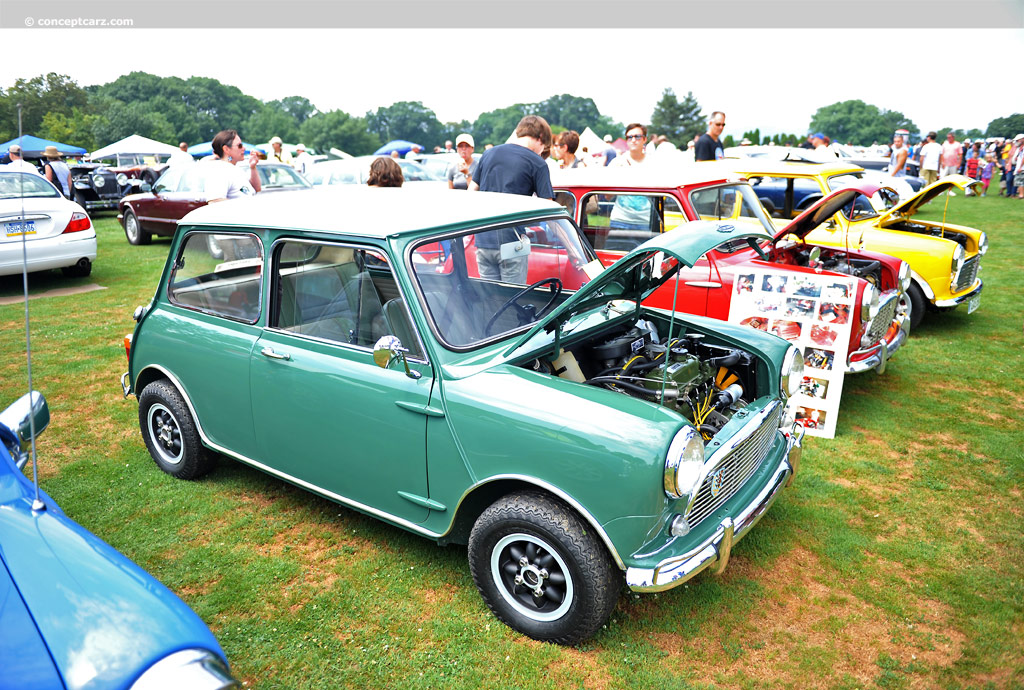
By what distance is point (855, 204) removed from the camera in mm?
8703

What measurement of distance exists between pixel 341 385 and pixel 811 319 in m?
3.62

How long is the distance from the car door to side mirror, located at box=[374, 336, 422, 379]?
0.02 meters

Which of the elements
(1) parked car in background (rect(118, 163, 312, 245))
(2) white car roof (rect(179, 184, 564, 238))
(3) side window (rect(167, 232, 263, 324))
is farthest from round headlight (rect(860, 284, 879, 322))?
(1) parked car in background (rect(118, 163, 312, 245))

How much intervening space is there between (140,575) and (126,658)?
0.36m

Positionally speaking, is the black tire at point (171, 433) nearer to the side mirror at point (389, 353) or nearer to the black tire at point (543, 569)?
the side mirror at point (389, 353)

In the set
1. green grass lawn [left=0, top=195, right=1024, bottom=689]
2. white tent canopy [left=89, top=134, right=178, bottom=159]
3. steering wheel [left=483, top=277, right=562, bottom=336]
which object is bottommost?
green grass lawn [left=0, top=195, right=1024, bottom=689]

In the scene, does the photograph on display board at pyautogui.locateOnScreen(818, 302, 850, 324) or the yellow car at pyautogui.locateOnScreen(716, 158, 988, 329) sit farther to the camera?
the yellow car at pyautogui.locateOnScreen(716, 158, 988, 329)

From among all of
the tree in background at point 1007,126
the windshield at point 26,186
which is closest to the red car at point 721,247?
the windshield at point 26,186

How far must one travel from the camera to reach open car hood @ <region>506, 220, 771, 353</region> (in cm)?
278

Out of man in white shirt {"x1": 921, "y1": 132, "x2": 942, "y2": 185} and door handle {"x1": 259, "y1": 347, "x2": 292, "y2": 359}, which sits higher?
man in white shirt {"x1": 921, "y1": 132, "x2": 942, "y2": 185}

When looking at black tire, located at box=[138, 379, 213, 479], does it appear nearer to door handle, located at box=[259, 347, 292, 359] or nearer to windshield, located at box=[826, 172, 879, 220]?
door handle, located at box=[259, 347, 292, 359]

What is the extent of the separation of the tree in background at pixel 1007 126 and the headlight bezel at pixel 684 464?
47.8 metres

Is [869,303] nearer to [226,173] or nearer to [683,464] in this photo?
[683,464]

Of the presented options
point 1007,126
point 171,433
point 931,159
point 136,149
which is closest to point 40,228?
point 171,433
